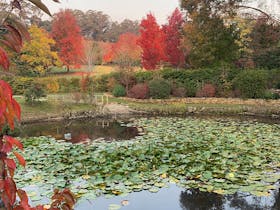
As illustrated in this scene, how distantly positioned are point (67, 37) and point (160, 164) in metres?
26.8

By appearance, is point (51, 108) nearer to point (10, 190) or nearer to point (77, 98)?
point (77, 98)

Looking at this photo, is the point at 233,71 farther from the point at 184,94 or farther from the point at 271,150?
the point at 271,150

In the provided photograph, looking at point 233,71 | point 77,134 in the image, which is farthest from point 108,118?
point 233,71

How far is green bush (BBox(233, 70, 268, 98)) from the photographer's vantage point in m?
17.3

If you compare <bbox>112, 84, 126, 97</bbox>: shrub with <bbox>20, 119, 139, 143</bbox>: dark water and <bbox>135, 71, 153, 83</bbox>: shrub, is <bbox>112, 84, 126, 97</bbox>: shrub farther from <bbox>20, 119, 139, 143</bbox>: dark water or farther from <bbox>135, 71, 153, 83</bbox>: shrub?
<bbox>20, 119, 139, 143</bbox>: dark water

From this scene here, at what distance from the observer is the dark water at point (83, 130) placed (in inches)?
420

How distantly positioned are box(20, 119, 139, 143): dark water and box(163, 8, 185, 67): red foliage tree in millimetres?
12260

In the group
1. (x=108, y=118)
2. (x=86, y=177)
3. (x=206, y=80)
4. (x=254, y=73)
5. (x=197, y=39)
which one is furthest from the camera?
(x=197, y=39)

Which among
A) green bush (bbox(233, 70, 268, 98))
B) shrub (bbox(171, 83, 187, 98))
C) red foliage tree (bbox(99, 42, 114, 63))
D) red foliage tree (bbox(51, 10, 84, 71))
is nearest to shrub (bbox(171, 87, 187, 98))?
shrub (bbox(171, 83, 187, 98))

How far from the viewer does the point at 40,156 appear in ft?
25.5

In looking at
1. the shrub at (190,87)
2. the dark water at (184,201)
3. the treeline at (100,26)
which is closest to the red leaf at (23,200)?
the dark water at (184,201)

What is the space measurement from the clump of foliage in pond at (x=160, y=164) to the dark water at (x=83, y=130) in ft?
3.99

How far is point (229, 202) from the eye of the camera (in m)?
5.30

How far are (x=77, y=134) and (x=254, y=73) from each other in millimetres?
11234
